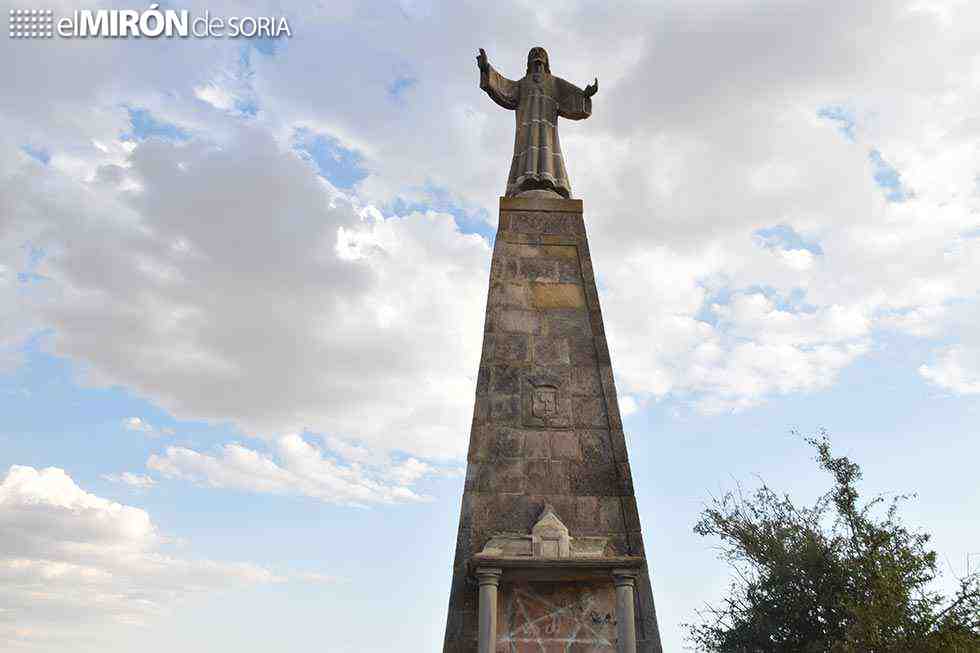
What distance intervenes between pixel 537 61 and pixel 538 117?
4.71ft

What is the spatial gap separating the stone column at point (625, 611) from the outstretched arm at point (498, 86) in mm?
8358

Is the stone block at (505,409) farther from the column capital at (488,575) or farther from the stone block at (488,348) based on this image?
the column capital at (488,575)

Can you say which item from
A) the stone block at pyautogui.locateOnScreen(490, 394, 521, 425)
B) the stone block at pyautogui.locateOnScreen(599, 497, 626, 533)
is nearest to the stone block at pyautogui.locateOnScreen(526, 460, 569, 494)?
the stone block at pyautogui.locateOnScreen(599, 497, 626, 533)

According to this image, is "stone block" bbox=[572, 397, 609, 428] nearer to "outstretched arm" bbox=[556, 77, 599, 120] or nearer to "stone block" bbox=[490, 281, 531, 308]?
"stone block" bbox=[490, 281, 531, 308]

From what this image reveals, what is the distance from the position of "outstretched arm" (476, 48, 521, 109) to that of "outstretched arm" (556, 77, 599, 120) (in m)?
0.77

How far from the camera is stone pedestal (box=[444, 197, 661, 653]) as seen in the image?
26.7ft

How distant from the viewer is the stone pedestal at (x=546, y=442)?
8141 millimetres

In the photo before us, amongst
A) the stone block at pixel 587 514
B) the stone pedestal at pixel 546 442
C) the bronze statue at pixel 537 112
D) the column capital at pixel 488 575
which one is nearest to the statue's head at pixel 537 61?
the bronze statue at pixel 537 112

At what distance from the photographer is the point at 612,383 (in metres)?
9.70

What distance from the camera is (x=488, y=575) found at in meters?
7.73

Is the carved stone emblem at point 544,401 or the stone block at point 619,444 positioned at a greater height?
the carved stone emblem at point 544,401

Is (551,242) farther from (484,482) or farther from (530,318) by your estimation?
(484,482)

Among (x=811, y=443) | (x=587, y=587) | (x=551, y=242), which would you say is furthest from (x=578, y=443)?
(x=811, y=443)

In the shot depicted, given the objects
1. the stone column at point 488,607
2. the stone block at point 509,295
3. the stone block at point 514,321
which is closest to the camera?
the stone column at point 488,607
